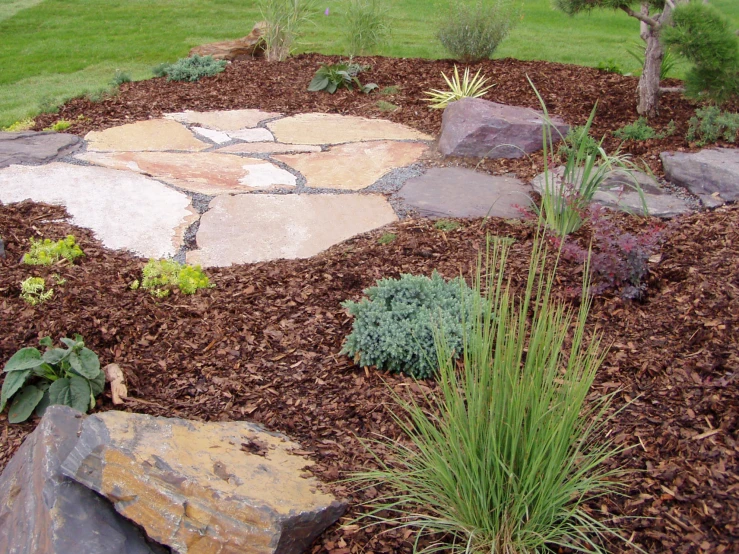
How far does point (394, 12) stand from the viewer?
12.7 m

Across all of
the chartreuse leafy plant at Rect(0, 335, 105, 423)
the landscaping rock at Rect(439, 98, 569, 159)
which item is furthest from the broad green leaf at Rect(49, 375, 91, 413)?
the landscaping rock at Rect(439, 98, 569, 159)

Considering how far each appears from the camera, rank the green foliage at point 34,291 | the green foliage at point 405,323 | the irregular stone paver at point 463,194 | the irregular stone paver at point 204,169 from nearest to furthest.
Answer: the green foliage at point 405,323 < the green foliage at point 34,291 < the irregular stone paver at point 463,194 < the irregular stone paver at point 204,169

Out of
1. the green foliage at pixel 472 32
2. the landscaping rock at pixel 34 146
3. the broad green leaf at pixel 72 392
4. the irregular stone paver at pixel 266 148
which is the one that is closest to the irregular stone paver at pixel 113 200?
the landscaping rock at pixel 34 146

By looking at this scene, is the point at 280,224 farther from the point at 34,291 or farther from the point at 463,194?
the point at 34,291

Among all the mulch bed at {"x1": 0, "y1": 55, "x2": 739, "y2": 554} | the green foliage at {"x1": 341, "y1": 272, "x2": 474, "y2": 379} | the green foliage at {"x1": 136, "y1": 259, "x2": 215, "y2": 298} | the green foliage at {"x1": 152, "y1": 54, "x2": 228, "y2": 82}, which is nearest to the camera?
the mulch bed at {"x1": 0, "y1": 55, "x2": 739, "y2": 554}

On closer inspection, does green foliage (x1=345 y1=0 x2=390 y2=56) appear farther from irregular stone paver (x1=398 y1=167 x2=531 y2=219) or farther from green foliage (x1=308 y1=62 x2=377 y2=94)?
irregular stone paver (x1=398 y1=167 x2=531 y2=219)

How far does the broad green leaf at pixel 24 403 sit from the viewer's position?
2.57 metres

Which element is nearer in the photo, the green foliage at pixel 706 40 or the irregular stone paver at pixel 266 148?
the green foliage at pixel 706 40

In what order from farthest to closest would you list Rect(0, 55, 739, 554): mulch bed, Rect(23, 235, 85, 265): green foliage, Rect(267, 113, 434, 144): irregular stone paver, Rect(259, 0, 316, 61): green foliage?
Rect(259, 0, 316, 61): green foliage
Rect(267, 113, 434, 144): irregular stone paver
Rect(23, 235, 85, 265): green foliage
Rect(0, 55, 739, 554): mulch bed

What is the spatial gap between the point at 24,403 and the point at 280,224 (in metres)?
1.80

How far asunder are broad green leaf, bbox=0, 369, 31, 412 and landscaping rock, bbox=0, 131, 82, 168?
253 cm

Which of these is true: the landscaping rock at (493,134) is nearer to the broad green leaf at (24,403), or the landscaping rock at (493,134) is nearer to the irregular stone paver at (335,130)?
the irregular stone paver at (335,130)

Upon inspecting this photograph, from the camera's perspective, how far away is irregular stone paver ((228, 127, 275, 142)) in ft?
17.8

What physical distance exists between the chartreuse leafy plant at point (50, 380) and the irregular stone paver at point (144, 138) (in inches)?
106
